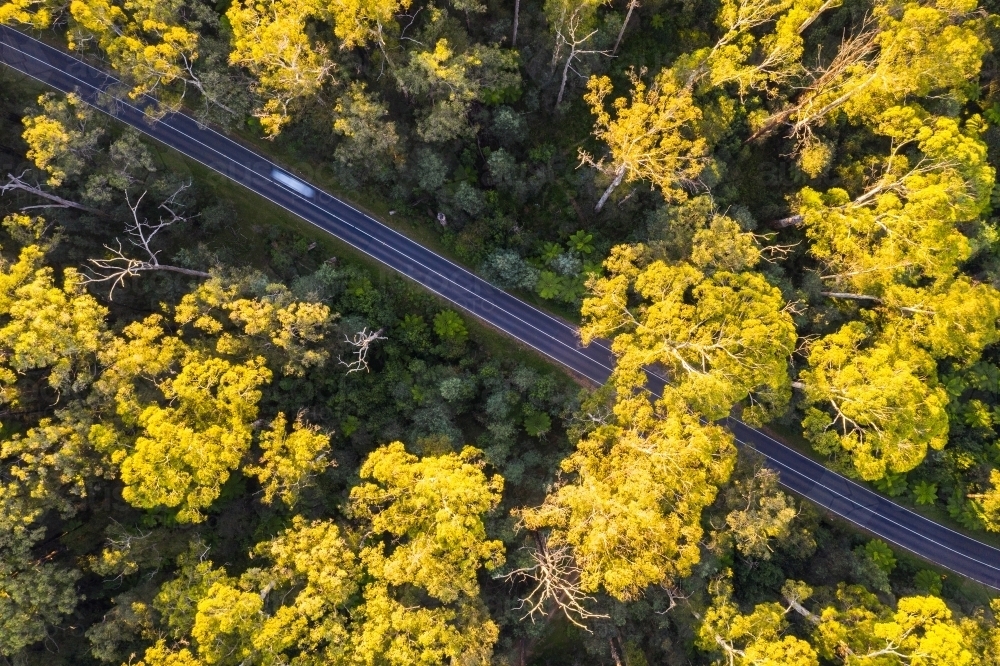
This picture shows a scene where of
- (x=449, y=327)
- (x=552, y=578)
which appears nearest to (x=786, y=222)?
(x=449, y=327)

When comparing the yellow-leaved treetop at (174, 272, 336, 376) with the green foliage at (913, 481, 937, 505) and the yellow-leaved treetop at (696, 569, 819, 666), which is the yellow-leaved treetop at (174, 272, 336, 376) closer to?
the yellow-leaved treetop at (696, 569, 819, 666)

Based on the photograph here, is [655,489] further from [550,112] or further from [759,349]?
[550,112]

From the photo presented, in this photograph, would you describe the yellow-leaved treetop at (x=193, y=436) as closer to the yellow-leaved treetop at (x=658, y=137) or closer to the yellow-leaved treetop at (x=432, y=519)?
the yellow-leaved treetop at (x=432, y=519)

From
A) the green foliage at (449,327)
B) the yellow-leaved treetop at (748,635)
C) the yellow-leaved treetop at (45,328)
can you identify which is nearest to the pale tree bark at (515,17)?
the green foliage at (449,327)

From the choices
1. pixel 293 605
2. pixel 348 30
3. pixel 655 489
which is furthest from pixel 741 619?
pixel 348 30

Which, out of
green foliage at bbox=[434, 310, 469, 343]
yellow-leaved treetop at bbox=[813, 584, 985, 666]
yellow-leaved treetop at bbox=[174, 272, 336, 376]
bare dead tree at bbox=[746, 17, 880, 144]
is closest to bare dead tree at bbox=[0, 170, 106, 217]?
yellow-leaved treetop at bbox=[174, 272, 336, 376]
